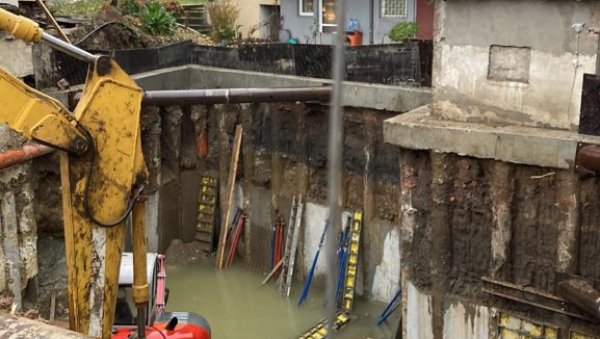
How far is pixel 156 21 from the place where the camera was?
15812 mm

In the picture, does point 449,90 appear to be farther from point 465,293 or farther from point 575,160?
point 465,293

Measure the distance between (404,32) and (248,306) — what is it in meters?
7.64

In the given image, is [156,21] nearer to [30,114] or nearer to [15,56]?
[15,56]

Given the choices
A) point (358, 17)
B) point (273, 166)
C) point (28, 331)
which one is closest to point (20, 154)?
point (273, 166)

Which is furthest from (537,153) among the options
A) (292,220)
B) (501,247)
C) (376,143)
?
(292,220)

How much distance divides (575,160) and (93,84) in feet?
15.2

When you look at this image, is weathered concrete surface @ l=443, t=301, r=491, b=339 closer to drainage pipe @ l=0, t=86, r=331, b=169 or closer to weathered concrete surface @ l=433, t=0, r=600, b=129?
weathered concrete surface @ l=433, t=0, r=600, b=129

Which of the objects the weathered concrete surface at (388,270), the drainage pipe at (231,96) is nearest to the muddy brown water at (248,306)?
the weathered concrete surface at (388,270)

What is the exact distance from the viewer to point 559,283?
732 cm

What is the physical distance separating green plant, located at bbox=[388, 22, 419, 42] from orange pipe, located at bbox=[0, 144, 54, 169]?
9.01 metres

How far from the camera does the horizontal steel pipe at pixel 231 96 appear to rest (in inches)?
412

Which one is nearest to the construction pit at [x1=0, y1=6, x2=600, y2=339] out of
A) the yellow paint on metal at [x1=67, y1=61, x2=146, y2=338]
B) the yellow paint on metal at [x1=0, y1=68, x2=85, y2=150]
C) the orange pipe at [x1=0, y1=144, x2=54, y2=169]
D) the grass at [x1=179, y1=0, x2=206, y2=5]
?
the orange pipe at [x1=0, y1=144, x2=54, y2=169]

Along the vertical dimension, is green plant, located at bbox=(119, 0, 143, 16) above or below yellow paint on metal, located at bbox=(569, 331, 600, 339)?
above

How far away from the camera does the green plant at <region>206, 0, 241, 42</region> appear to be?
60.0ft
